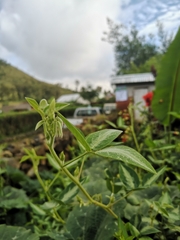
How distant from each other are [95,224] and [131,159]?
0.19 m

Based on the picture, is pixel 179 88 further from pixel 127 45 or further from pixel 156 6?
pixel 127 45

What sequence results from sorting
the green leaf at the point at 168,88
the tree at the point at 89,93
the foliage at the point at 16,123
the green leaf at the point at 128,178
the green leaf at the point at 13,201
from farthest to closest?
the tree at the point at 89,93, the foliage at the point at 16,123, the green leaf at the point at 168,88, the green leaf at the point at 13,201, the green leaf at the point at 128,178

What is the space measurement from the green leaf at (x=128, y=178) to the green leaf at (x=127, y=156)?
0.10m

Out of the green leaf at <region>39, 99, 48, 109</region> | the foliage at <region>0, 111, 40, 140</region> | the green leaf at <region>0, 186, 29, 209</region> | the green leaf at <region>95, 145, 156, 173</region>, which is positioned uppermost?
the green leaf at <region>39, 99, 48, 109</region>

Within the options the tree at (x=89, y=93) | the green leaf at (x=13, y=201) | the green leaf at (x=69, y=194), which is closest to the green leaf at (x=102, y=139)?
the green leaf at (x=69, y=194)

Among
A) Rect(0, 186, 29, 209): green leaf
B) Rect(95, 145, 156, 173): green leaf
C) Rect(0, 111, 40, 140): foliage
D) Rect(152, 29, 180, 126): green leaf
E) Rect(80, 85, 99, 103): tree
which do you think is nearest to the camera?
Rect(95, 145, 156, 173): green leaf

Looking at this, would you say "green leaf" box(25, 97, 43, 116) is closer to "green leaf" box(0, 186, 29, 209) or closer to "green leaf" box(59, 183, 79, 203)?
"green leaf" box(59, 183, 79, 203)

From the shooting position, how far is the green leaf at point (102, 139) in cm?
21

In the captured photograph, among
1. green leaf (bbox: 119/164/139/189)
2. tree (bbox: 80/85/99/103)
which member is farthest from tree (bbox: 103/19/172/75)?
green leaf (bbox: 119/164/139/189)

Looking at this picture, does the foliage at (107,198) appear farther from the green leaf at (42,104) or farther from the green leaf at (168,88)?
the green leaf at (168,88)

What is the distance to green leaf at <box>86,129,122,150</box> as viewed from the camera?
8.2 inches

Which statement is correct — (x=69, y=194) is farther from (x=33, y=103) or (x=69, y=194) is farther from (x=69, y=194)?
(x=33, y=103)

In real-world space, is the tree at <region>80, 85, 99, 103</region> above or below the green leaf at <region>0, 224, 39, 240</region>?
above

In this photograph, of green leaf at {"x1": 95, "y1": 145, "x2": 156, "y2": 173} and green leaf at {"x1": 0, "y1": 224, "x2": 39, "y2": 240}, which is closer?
green leaf at {"x1": 95, "y1": 145, "x2": 156, "y2": 173}
